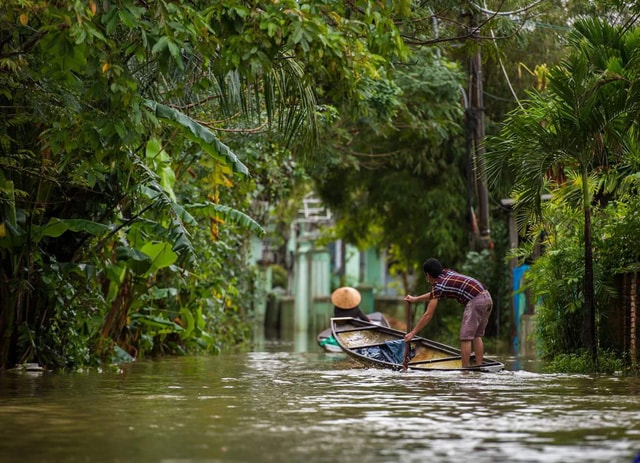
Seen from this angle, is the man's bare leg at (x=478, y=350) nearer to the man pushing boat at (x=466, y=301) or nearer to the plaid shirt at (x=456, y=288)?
the man pushing boat at (x=466, y=301)

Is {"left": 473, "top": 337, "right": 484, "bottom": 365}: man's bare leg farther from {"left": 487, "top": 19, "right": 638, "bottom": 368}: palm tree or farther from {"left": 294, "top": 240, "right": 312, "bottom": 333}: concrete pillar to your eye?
{"left": 294, "top": 240, "right": 312, "bottom": 333}: concrete pillar

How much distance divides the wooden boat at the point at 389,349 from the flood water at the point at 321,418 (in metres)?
0.69

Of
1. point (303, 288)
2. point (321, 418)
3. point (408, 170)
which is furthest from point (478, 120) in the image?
point (303, 288)

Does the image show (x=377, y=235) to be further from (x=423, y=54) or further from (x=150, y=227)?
(x=150, y=227)

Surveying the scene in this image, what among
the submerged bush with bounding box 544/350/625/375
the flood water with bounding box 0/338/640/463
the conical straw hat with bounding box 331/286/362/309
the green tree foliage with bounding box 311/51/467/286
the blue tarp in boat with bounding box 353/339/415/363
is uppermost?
the green tree foliage with bounding box 311/51/467/286

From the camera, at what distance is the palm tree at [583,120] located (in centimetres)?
1422

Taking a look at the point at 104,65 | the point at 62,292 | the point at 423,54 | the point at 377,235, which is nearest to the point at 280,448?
the point at 104,65

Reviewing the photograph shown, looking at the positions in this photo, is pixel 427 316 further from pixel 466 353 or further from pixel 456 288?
pixel 466 353

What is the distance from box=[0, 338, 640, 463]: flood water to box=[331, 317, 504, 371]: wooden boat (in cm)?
69

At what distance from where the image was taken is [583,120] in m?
14.4

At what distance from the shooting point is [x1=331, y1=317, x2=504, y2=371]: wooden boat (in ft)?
50.5

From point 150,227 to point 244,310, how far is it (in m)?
16.0

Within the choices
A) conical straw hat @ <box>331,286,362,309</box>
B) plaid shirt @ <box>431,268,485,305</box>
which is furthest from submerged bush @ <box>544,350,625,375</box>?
conical straw hat @ <box>331,286,362,309</box>

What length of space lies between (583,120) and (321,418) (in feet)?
23.7
